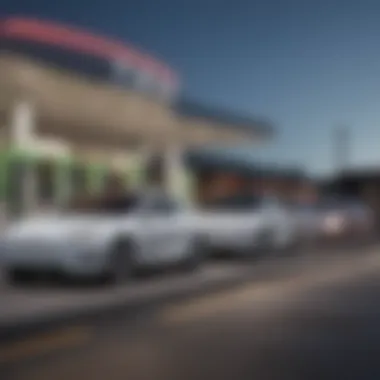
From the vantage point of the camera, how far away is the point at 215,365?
8742mm

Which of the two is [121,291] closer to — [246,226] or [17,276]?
[17,276]

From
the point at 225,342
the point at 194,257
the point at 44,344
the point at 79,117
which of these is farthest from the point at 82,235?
the point at 79,117

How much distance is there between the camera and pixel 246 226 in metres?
22.6

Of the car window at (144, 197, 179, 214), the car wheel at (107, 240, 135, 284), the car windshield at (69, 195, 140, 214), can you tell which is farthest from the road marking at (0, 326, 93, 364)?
the car window at (144, 197, 179, 214)

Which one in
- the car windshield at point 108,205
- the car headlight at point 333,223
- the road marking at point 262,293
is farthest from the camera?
the car headlight at point 333,223

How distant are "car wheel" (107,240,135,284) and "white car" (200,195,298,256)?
15.3ft

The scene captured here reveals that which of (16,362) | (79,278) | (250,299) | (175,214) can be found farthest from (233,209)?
(16,362)

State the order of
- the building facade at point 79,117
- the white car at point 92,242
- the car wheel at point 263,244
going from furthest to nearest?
the building facade at point 79,117, the car wheel at point 263,244, the white car at point 92,242

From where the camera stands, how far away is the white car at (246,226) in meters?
22.3

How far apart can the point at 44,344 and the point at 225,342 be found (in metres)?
1.79

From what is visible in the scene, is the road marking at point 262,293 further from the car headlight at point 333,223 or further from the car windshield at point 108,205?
the car headlight at point 333,223

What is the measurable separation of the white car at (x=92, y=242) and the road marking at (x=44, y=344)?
14.3 feet

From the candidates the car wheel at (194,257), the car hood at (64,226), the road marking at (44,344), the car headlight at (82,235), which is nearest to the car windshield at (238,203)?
the car wheel at (194,257)

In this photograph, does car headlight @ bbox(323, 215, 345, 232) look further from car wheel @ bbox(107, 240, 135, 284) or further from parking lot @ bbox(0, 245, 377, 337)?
car wheel @ bbox(107, 240, 135, 284)
